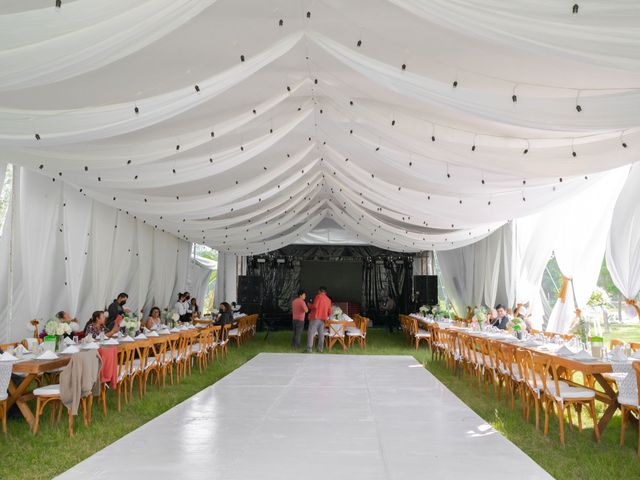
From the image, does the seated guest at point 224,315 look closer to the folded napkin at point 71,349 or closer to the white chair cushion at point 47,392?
the folded napkin at point 71,349

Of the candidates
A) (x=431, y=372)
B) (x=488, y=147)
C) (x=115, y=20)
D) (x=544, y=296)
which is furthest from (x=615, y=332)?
(x=115, y=20)

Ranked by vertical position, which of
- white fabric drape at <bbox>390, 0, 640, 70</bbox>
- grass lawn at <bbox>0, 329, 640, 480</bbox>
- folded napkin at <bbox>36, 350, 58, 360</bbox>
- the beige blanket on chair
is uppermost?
white fabric drape at <bbox>390, 0, 640, 70</bbox>

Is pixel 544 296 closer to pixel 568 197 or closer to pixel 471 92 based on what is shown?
pixel 568 197

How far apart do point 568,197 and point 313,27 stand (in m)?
4.38

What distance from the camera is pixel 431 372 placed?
8.75m

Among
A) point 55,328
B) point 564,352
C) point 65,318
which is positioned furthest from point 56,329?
point 564,352

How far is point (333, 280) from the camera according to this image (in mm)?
18641

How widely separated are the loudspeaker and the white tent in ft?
23.0

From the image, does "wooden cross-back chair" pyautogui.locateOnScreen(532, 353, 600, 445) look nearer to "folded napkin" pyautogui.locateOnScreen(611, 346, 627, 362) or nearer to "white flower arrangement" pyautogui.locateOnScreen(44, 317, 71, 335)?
"folded napkin" pyautogui.locateOnScreen(611, 346, 627, 362)

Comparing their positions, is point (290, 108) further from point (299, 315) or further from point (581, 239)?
point (299, 315)

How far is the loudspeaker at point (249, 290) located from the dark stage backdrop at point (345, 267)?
3.85ft

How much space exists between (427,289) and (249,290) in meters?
5.38

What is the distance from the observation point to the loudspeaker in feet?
54.2

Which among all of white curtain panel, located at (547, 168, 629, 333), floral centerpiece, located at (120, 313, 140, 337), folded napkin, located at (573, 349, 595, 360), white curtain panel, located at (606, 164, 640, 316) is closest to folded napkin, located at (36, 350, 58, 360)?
floral centerpiece, located at (120, 313, 140, 337)
